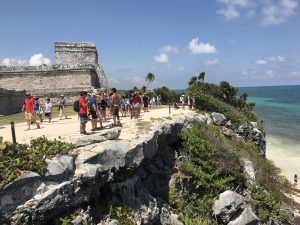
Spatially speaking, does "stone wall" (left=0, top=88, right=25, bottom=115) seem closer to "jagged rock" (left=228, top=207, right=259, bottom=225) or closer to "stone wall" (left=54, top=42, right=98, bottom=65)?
"stone wall" (left=54, top=42, right=98, bottom=65)

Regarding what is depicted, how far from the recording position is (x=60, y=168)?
8.84m

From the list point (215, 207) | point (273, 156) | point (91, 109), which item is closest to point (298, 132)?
point (273, 156)

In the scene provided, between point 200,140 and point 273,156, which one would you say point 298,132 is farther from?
point 200,140

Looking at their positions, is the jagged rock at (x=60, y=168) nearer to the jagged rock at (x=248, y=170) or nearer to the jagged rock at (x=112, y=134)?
the jagged rock at (x=112, y=134)

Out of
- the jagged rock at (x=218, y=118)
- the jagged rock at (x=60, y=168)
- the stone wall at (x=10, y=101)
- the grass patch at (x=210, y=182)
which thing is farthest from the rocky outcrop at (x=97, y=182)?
the stone wall at (x=10, y=101)

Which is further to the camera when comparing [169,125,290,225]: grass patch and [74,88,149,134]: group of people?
[169,125,290,225]: grass patch

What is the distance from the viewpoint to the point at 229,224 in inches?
498

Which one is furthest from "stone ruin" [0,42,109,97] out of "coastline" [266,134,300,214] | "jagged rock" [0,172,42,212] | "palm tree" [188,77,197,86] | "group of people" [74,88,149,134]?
"jagged rock" [0,172,42,212]

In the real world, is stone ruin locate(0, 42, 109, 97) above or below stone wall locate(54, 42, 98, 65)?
below

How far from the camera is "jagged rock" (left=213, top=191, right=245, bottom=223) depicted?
42.5 feet

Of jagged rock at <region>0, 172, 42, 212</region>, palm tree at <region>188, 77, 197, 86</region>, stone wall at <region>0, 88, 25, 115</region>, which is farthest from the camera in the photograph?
palm tree at <region>188, 77, 197, 86</region>

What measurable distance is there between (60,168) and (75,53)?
29.0 m

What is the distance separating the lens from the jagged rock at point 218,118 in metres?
23.0

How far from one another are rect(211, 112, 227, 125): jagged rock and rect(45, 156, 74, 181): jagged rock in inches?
612
